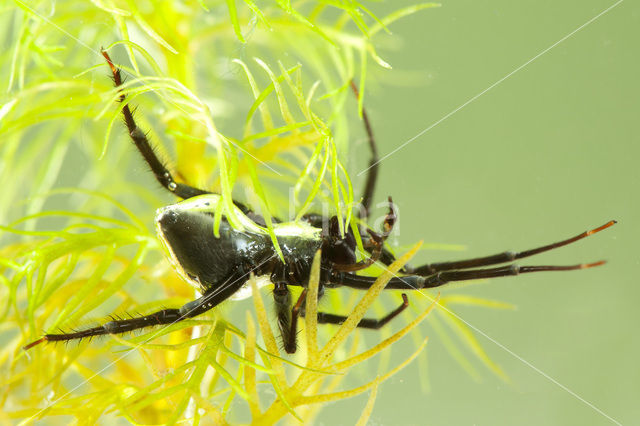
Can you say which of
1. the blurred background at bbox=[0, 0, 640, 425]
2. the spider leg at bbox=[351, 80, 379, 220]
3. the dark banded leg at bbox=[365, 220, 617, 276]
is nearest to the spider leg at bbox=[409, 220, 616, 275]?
Result: the dark banded leg at bbox=[365, 220, 617, 276]

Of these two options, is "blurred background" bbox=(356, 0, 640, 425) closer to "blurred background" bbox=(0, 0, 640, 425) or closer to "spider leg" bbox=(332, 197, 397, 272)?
"blurred background" bbox=(0, 0, 640, 425)

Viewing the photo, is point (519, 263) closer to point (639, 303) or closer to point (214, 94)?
point (639, 303)

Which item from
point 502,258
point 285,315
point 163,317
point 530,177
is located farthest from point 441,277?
point 530,177

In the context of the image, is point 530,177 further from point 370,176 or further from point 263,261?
point 263,261

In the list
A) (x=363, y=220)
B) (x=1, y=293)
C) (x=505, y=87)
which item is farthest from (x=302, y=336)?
(x=505, y=87)

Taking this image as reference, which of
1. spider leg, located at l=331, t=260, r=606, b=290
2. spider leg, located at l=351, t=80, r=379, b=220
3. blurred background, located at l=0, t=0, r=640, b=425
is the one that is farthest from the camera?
blurred background, located at l=0, t=0, r=640, b=425

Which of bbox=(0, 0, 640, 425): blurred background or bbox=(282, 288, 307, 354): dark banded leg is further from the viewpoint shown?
bbox=(0, 0, 640, 425): blurred background
